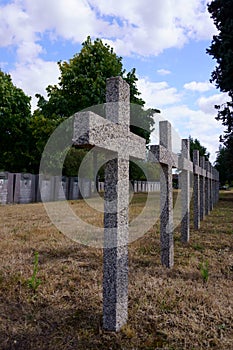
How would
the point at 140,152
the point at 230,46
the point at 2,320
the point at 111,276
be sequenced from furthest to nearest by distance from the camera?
the point at 230,46 → the point at 140,152 → the point at 2,320 → the point at 111,276

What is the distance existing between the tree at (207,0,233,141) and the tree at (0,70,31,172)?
15.1m

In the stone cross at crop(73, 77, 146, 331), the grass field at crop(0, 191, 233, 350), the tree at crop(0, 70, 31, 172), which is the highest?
the tree at crop(0, 70, 31, 172)

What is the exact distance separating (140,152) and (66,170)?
20.2 m

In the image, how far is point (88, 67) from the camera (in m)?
18.9

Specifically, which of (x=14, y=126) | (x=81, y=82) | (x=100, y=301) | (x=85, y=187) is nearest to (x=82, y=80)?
(x=81, y=82)

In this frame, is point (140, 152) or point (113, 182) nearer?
point (113, 182)

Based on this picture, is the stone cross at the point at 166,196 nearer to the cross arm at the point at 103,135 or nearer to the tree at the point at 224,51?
the cross arm at the point at 103,135

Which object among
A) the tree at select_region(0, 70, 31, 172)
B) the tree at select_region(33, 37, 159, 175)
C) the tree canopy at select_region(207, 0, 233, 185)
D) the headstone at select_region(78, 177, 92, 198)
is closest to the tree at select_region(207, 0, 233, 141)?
the tree canopy at select_region(207, 0, 233, 185)

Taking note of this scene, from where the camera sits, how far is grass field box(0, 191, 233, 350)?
Answer: 2100 millimetres

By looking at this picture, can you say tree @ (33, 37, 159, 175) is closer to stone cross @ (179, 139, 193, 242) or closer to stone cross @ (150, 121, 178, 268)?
stone cross @ (179, 139, 193, 242)

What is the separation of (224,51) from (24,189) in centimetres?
1148

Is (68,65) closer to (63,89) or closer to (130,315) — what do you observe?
(63,89)

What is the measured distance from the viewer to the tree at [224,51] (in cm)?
1297

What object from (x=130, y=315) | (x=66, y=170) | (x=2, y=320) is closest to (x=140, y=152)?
(x=130, y=315)
